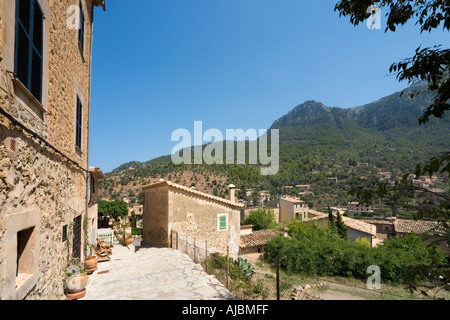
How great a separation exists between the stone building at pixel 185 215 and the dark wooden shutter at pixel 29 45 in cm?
996

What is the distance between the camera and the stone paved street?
5809 millimetres

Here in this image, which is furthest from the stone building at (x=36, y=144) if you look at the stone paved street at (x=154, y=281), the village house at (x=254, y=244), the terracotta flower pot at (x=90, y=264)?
the village house at (x=254, y=244)

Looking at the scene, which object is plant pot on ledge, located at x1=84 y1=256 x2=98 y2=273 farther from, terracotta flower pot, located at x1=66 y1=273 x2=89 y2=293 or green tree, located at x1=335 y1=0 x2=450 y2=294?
green tree, located at x1=335 y1=0 x2=450 y2=294

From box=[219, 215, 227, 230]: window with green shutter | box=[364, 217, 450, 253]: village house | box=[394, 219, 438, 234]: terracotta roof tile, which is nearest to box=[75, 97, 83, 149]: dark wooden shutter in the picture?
box=[219, 215, 227, 230]: window with green shutter

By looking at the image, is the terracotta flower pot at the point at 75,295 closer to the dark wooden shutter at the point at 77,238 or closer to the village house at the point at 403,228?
the dark wooden shutter at the point at 77,238

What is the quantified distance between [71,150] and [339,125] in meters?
137

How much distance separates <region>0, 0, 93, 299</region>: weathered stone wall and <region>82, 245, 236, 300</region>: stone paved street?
179 centimetres

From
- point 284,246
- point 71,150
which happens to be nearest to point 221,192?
point 284,246

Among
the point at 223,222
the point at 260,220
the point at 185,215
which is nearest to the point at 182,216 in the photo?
the point at 185,215

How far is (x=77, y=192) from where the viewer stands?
6234mm

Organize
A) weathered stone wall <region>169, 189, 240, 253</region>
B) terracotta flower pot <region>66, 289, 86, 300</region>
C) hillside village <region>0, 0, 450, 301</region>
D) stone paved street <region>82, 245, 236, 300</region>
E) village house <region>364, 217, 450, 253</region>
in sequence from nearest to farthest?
hillside village <region>0, 0, 450, 301</region>, terracotta flower pot <region>66, 289, 86, 300</region>, stone paved street <region>82, 245, 236, 300</region>, weathered stone wall <region>169, 189, 240, 253</region>, village house <region>364, 217, 450, 253</region>

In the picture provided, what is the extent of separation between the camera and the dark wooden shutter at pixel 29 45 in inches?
111

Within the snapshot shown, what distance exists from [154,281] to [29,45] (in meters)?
6.53

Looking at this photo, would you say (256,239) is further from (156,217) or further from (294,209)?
(294,209)
